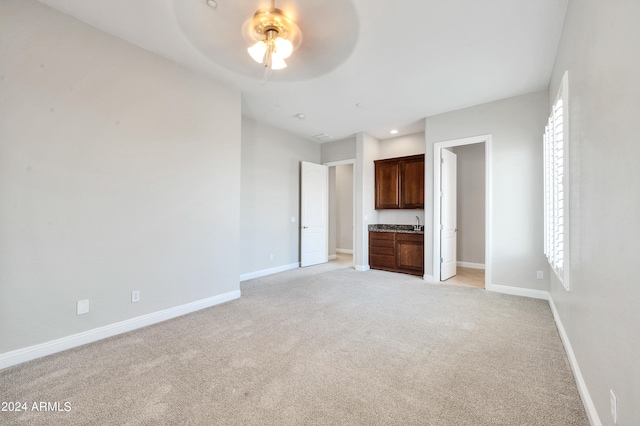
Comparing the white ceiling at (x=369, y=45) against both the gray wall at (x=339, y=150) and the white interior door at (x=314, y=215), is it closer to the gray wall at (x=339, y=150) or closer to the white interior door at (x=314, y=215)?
the gray wall at (x=339, y=150)

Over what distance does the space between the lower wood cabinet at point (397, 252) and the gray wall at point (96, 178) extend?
11.2 feet

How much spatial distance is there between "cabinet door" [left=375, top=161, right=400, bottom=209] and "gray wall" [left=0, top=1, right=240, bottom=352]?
12.1ft

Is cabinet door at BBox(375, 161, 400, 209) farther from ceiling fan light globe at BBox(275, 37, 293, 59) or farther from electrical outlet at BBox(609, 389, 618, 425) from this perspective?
electrical outlet at BBox(609, 389, 618, 425)

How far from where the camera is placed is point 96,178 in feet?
8.46

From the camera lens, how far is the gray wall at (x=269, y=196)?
5066 mm

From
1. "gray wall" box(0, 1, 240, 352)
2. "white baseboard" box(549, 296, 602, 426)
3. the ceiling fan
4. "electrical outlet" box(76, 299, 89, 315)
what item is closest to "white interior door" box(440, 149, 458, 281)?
"white baseboard" box(549, 296, 602, 426)

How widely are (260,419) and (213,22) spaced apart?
3.17 meters

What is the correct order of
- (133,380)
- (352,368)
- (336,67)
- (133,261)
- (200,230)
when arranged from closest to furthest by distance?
1. (133,380)
2. (352,368)
3. (133,261)
4. (336,67)
5. (200,230)

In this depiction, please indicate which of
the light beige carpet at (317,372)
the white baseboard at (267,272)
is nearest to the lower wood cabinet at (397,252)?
the white baseboard at (267,272)

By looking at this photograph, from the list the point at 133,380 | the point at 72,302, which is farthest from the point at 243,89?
the point at 133,380

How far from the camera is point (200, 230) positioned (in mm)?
3432

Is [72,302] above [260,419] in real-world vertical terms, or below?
above

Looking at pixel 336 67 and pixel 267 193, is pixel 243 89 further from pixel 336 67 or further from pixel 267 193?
pixel 267 193

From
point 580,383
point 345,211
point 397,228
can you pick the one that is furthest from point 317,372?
point 345,211
